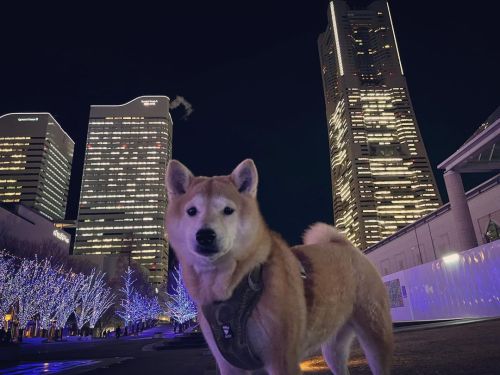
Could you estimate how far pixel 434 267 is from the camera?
815 inches

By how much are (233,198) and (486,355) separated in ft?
16.1

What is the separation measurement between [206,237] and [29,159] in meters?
207

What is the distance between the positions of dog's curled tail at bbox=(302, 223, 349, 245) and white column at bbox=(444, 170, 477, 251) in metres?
29.7

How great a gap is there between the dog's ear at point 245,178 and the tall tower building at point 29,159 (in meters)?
201

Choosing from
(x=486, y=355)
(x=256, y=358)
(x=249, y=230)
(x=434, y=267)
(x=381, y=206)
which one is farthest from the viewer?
(x=381, y=206)

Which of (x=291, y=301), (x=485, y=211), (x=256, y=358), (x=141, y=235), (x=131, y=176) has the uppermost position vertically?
Result: (x=131, y=176)

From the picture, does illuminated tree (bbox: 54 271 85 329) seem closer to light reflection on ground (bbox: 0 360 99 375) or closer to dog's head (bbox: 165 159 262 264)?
light reflection on ground (bbox: 0 360 99 375)

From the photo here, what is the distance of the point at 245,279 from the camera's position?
7.89ft

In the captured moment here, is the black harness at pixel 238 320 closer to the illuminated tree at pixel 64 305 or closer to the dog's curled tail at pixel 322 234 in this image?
the dog's curled tail at pixel 322 234

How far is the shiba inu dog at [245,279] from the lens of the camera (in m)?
2.31

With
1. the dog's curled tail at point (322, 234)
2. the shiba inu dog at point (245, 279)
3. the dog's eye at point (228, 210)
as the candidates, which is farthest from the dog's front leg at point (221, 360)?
the dog's curled tail at point (322, 234)

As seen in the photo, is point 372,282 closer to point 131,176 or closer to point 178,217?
point 178,217

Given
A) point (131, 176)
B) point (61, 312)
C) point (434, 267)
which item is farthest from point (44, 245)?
point (131, 176)

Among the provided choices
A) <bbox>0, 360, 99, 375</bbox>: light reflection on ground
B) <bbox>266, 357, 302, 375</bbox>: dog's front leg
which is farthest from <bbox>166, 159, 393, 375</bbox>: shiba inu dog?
<bbox>0, 360, 99, 375</bbox>: light reflection on ground
